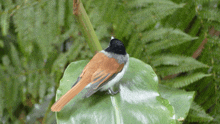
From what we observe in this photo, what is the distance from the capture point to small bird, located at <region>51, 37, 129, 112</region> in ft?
1.30

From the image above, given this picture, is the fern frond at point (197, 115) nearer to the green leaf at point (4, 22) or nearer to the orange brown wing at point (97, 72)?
the orange brown wing at point (97, 72)

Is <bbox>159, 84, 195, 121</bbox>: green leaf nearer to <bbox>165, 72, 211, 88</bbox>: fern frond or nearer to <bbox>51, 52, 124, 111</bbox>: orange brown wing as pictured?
<bbox>165, 72, 211, 88</bbox>: fern frond

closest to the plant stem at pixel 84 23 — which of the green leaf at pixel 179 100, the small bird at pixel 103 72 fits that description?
the small bird at pixel 103 72

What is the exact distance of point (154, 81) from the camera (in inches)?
19.1

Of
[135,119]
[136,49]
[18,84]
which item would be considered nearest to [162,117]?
[135,119]

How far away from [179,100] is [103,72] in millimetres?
331

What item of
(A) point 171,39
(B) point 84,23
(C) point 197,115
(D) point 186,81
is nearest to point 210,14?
(A) point 171,39

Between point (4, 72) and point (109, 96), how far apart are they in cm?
88

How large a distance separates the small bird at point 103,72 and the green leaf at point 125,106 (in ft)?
0.08

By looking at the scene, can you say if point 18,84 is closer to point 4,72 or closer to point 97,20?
point 4,72

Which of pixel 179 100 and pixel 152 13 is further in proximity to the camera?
pixel 152 13

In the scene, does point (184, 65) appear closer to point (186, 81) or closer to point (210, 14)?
point (186, 81)

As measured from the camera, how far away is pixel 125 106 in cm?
42

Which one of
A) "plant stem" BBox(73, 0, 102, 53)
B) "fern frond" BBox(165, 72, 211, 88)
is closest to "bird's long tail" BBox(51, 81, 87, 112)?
"plant stem" BBox(73, 0, 102, 53)
